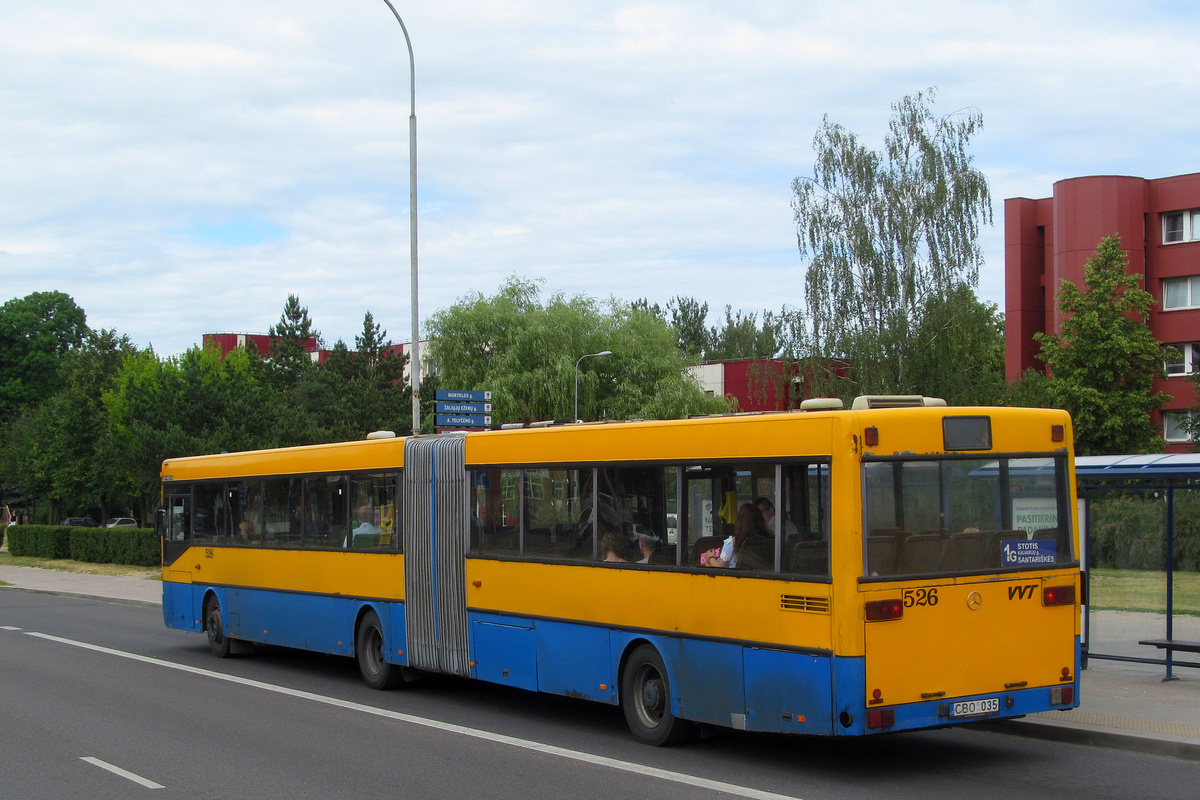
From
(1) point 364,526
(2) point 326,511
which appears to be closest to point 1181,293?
(2) point 326,511

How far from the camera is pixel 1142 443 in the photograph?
40719mm

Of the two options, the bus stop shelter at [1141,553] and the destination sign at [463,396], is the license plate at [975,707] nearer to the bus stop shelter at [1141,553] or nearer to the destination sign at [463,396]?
the bus stop shelter at [1141,553]

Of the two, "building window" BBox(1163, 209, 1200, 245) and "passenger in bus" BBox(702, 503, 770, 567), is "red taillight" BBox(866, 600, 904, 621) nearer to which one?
"passenger in bus" BBox(702, 503, 770, 567)

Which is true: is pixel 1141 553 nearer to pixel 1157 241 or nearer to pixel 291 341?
pixel 1157 241

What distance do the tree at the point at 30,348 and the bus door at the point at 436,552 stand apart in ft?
251

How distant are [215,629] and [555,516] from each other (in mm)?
8414

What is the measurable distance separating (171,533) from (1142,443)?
3411 centimetres

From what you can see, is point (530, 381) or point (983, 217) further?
point (530, 381)

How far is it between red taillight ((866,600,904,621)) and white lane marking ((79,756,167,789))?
16.7 feet

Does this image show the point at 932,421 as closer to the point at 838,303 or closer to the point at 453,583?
the point at 453,583

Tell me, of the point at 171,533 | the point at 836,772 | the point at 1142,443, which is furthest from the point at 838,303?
the point at 836,772

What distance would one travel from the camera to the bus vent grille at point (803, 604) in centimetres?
796

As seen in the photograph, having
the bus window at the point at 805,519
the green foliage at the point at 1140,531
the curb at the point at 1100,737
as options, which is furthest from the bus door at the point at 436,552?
the green foliage at the point at 1140,531

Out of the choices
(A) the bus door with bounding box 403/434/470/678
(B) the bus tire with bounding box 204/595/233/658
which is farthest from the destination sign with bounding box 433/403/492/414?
(A) the bus door with bounding box 403/434/470/678
